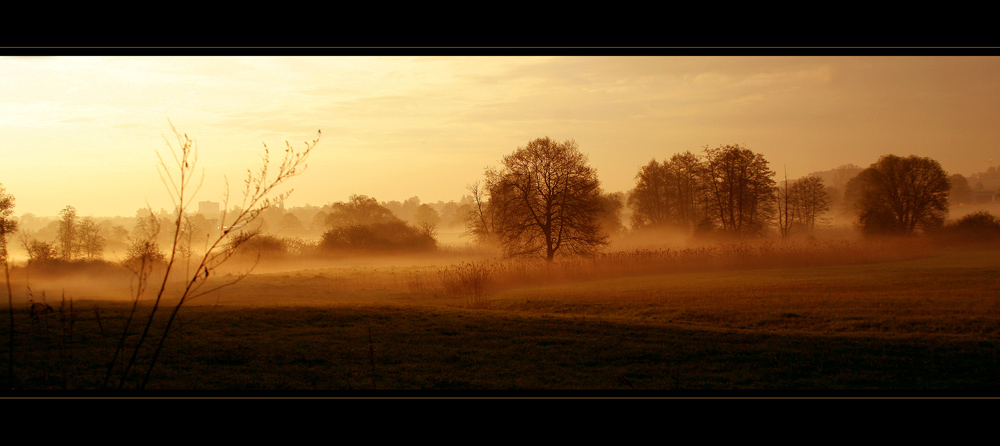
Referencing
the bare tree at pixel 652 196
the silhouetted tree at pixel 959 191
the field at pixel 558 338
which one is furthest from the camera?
the bare tree at pixel 652 196

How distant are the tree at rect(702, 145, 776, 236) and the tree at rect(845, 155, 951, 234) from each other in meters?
3.64

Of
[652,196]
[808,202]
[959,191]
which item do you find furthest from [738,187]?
[959,191]

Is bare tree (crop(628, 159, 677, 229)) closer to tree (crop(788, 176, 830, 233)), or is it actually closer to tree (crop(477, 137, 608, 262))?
tree (crop(788, 176, 830, 233))

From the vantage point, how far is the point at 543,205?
59.1ft

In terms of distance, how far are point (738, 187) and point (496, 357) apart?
2072 centimetres

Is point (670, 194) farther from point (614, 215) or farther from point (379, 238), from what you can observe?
point (379, 238)

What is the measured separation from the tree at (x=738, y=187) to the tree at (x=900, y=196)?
364 centimetres

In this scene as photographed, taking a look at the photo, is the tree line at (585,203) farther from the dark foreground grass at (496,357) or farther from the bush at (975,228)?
the dark foreground grass at (496,357)

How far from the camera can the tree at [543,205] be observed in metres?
17.8

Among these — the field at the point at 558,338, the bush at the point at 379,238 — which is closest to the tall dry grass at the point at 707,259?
the field at the point at 558,338

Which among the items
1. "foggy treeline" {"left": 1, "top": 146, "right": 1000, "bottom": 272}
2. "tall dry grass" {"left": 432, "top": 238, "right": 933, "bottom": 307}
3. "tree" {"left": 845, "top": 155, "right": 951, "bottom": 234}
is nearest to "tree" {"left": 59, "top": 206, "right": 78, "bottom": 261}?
"foggy treeline" {"left": 1, "top": 146, "right": 1000, "bottom": 272}

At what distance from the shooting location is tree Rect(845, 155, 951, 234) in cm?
1812
